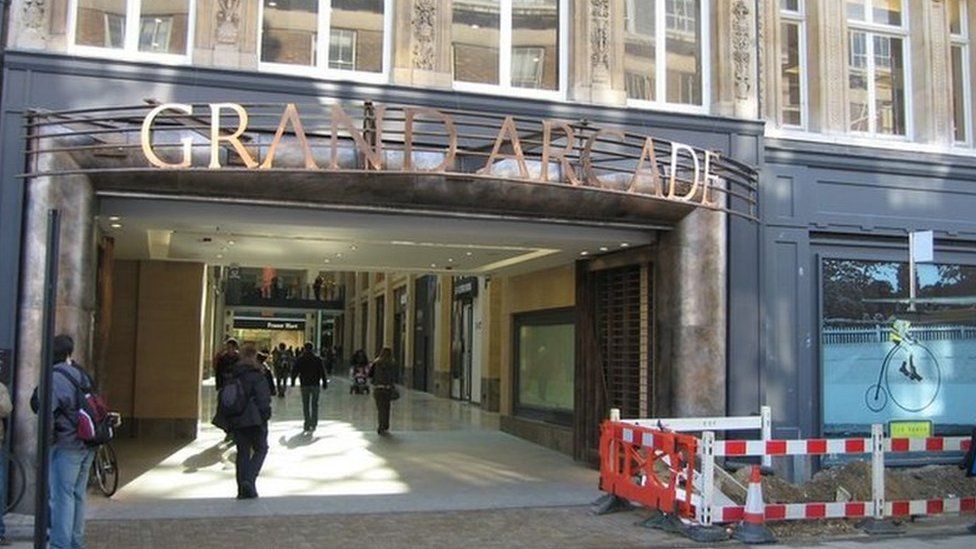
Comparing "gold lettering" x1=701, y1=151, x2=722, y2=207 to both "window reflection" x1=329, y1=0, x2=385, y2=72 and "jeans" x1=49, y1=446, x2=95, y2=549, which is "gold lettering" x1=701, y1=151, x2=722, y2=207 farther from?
"jeans" x1=49, y1=446, x2=95, y2=549

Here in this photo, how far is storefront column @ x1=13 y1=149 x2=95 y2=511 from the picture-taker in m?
9.25

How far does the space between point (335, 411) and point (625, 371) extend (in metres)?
11.8

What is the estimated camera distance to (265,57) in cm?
1103

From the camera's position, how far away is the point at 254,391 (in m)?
10.8

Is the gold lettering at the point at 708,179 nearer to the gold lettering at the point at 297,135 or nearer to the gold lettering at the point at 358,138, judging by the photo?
the gold lettering at the point at 358,138

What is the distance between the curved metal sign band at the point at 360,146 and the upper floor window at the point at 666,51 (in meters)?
1.62

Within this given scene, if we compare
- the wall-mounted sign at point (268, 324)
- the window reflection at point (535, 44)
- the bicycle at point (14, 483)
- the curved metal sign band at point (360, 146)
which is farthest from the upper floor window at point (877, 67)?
the wall-mounted sign at point (268, 324)

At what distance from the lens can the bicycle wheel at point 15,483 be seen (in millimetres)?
9023

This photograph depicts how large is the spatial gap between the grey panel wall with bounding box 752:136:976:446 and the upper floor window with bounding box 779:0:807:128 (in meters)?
0.75

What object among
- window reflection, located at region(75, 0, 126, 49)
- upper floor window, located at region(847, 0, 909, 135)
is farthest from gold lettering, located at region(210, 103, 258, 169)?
upper floor window, located at region(847, 0, 909, 135)

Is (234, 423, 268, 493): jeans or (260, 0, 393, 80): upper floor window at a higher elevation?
(260, 0, 393, 80): upper floor window

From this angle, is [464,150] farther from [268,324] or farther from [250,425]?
[268,324]

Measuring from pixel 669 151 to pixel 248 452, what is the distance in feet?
19.9

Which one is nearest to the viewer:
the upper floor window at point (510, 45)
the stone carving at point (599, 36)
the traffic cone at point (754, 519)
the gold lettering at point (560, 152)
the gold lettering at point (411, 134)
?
the traffic cone at point (754, 519)
